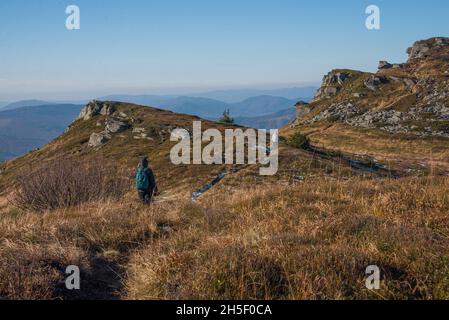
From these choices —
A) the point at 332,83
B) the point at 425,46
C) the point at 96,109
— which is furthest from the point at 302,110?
the point at 96,109

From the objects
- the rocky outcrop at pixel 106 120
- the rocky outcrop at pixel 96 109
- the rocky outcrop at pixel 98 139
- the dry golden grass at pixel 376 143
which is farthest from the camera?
the rocky outcrop at pixel 96 109

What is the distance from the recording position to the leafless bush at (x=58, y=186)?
A: 43.4 feet

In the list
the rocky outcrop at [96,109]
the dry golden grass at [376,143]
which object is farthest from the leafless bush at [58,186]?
the rocky outcrop at [96,109]

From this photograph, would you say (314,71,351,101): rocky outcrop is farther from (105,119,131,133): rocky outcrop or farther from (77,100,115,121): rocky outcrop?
(105,119,131,133): rocky outcrop

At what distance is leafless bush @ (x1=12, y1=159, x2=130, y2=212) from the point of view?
1322 cm

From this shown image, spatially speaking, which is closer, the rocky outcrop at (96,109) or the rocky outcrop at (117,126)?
the rocky outcrop at (117,126)

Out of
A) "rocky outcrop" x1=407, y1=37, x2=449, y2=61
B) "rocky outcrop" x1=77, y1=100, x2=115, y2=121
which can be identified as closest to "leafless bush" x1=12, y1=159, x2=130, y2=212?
"rocky outcrop" x1=77, y1=100, x2=115, y2=121

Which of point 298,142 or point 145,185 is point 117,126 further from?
point 145,185

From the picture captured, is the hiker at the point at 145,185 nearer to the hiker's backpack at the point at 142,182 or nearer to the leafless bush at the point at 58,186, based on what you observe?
the hiker's backpack at the point at 142,182

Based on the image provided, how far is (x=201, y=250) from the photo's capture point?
18.2ft

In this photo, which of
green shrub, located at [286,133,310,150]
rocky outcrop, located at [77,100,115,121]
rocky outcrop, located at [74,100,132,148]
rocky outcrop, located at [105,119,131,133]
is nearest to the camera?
green shrub, located at [286,133,310,150]

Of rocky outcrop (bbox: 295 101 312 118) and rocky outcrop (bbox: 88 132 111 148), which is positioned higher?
rocky outcrop (bbox: 295 101 312 118)

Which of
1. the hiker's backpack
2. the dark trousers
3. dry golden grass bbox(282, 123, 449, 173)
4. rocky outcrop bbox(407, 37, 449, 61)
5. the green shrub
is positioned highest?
rocky outcrop bbox(407, 37, 449, 61)
